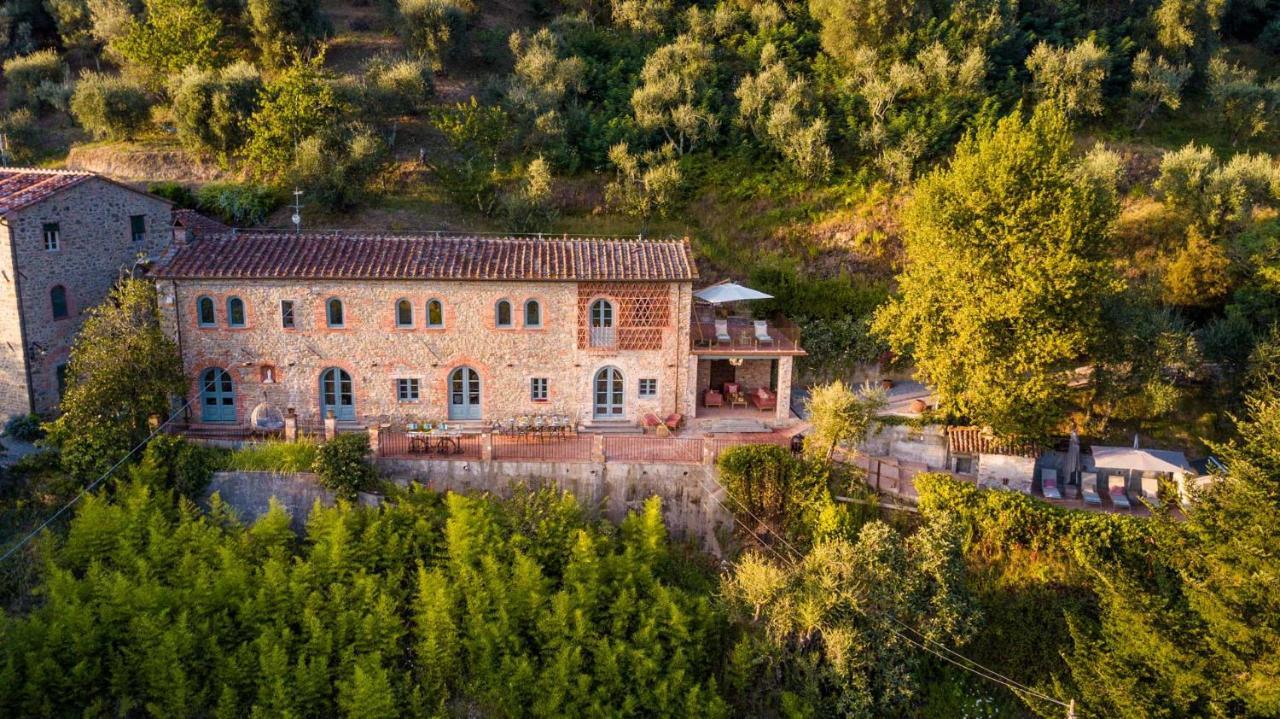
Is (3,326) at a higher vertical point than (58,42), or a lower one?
lower

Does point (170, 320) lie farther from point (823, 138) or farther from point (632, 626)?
point (823, 138)

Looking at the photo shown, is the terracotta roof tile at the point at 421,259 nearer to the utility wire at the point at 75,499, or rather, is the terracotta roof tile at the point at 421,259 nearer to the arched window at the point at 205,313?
the arched window at the point at 205,313

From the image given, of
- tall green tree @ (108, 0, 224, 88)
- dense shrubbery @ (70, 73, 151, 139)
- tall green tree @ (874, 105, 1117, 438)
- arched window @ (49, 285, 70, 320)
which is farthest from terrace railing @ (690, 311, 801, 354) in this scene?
dense shrubbery @ (70, 73, 151, 139)

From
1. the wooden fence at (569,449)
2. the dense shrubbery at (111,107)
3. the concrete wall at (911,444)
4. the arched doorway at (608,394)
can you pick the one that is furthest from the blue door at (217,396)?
the dense shrubbery at (111,107)

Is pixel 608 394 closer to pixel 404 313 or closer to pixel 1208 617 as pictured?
pixel 404 313

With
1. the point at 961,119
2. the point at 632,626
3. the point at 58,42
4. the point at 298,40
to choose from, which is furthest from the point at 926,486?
the point at 58,42

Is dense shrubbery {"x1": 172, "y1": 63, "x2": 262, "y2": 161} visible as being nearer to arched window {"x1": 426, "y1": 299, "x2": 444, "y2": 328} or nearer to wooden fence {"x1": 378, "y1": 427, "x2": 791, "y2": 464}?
arched window {"x1": 426, "y1": 299, "x2": 444, "y2": 328}
